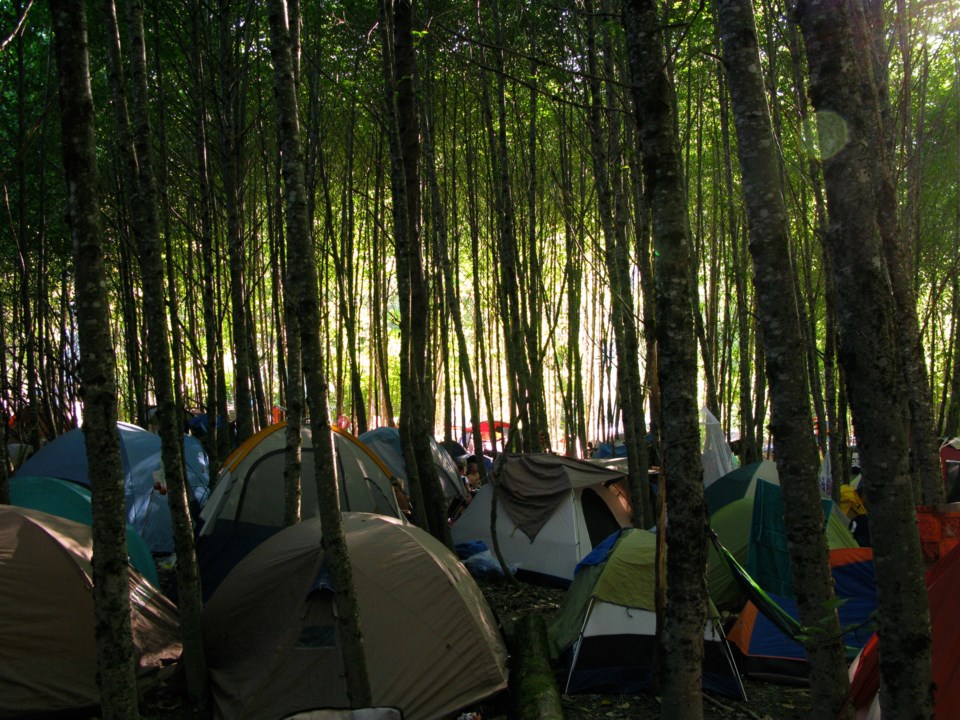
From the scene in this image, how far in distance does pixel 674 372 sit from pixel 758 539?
4566 mm

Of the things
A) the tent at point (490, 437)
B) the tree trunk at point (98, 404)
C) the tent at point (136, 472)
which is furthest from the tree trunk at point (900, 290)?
the tent at point (136, 472)

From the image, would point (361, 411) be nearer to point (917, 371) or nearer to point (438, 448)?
point (438, 448)

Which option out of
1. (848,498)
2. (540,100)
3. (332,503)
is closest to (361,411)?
(540,100)

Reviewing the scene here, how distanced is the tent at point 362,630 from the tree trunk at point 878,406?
357 cm

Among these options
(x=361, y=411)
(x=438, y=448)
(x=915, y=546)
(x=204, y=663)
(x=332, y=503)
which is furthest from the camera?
(x=438, y=448)

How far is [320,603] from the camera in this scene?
588 centimetres

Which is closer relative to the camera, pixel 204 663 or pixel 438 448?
pixel 204 663

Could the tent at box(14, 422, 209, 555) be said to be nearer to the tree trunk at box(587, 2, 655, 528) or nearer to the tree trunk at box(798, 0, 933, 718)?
the tree trunk at box(587, 2, 655, 528)

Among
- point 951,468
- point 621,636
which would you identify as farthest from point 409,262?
point 951,468

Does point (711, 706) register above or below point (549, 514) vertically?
below

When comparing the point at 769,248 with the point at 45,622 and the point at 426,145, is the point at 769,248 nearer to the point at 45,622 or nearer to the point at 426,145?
the point at 45,622

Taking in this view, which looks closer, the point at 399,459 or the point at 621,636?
the point at 621,636

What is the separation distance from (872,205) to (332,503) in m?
3.59

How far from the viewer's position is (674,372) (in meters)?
4.16
